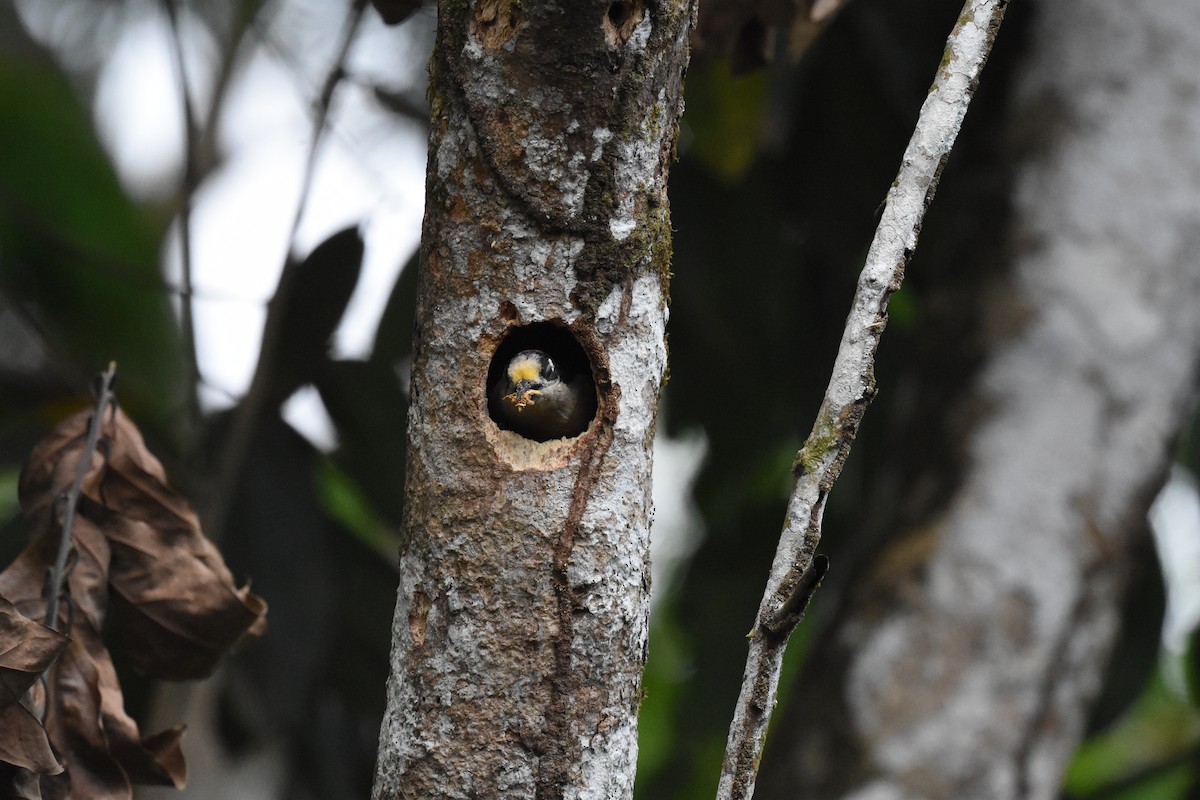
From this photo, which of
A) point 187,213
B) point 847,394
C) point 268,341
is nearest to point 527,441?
point 847,394

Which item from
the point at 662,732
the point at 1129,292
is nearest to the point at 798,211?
the point at 1129,292

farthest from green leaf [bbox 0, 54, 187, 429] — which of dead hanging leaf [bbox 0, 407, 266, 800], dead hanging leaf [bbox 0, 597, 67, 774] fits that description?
dead hanging leaf [bbox 0, 597, 67, 774]

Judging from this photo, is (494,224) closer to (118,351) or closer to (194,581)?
(194,581)

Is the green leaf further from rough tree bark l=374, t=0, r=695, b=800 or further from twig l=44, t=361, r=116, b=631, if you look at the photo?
rough tree bark l=374, t=0, r=695, b=800

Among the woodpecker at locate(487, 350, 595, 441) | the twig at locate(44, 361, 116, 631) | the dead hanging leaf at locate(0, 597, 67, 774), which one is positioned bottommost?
the dead hanging leaf at locate(0, 597, 67, 774)

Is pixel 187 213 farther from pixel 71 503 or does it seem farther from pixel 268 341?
pixel 71 503

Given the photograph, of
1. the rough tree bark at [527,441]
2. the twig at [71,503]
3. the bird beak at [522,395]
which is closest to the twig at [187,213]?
the twig at [71,503]
